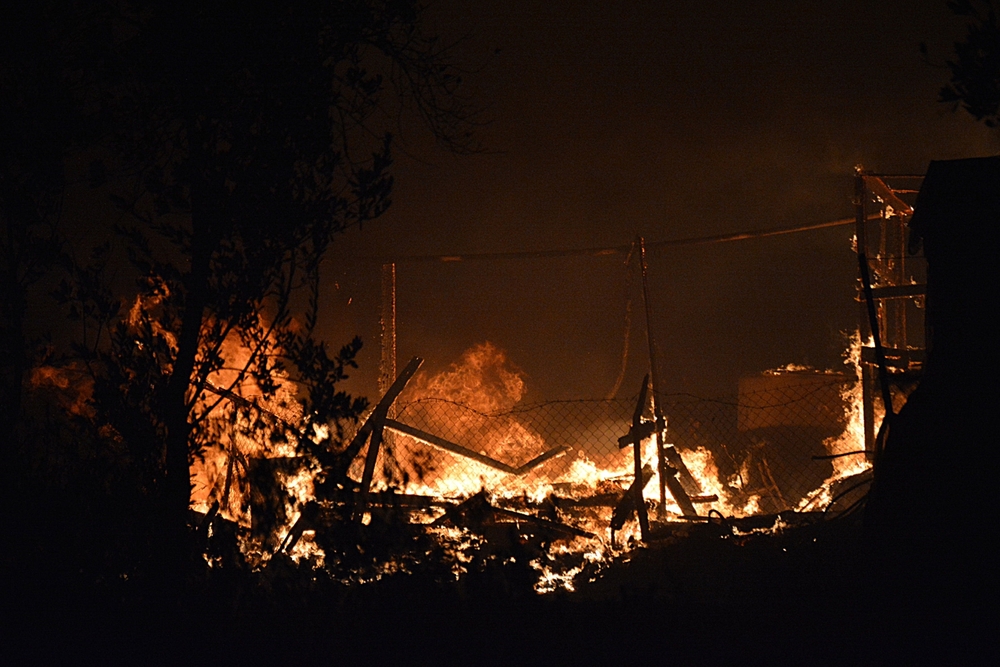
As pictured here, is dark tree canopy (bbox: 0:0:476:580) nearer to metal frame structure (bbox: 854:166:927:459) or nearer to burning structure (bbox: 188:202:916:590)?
burning structure (bbox: 188:202:916:590)

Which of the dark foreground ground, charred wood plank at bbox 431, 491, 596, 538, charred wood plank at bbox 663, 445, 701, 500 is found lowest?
the dark foreground ground

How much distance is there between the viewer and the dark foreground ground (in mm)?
4055

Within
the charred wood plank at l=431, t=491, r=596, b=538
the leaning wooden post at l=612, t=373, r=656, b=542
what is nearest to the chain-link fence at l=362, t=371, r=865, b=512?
the charred wood plank at l=431, t=491, r=596, b=538

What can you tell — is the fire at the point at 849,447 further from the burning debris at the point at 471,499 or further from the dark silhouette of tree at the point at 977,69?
the dark silhouette of tree at the point at 977,69

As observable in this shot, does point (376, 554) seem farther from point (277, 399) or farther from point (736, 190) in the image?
point (736, 190)

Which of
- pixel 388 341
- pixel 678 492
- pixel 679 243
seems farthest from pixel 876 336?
pixel 388 341

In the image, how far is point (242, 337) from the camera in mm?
4543

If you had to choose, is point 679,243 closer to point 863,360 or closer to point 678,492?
point 863,360

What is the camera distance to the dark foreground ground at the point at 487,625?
13.3 feet

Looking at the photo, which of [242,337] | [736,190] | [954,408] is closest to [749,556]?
[954,408]

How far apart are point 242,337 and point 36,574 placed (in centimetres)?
176

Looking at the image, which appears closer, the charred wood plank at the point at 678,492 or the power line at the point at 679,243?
the charred wood plank at the point at 678,492

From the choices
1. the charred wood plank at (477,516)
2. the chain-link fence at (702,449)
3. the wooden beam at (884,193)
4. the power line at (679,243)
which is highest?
the power line at (679,243)

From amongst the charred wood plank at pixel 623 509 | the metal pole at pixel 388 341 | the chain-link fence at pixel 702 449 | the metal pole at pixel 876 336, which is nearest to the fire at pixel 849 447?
the chain-link fence at pixel 702 449
